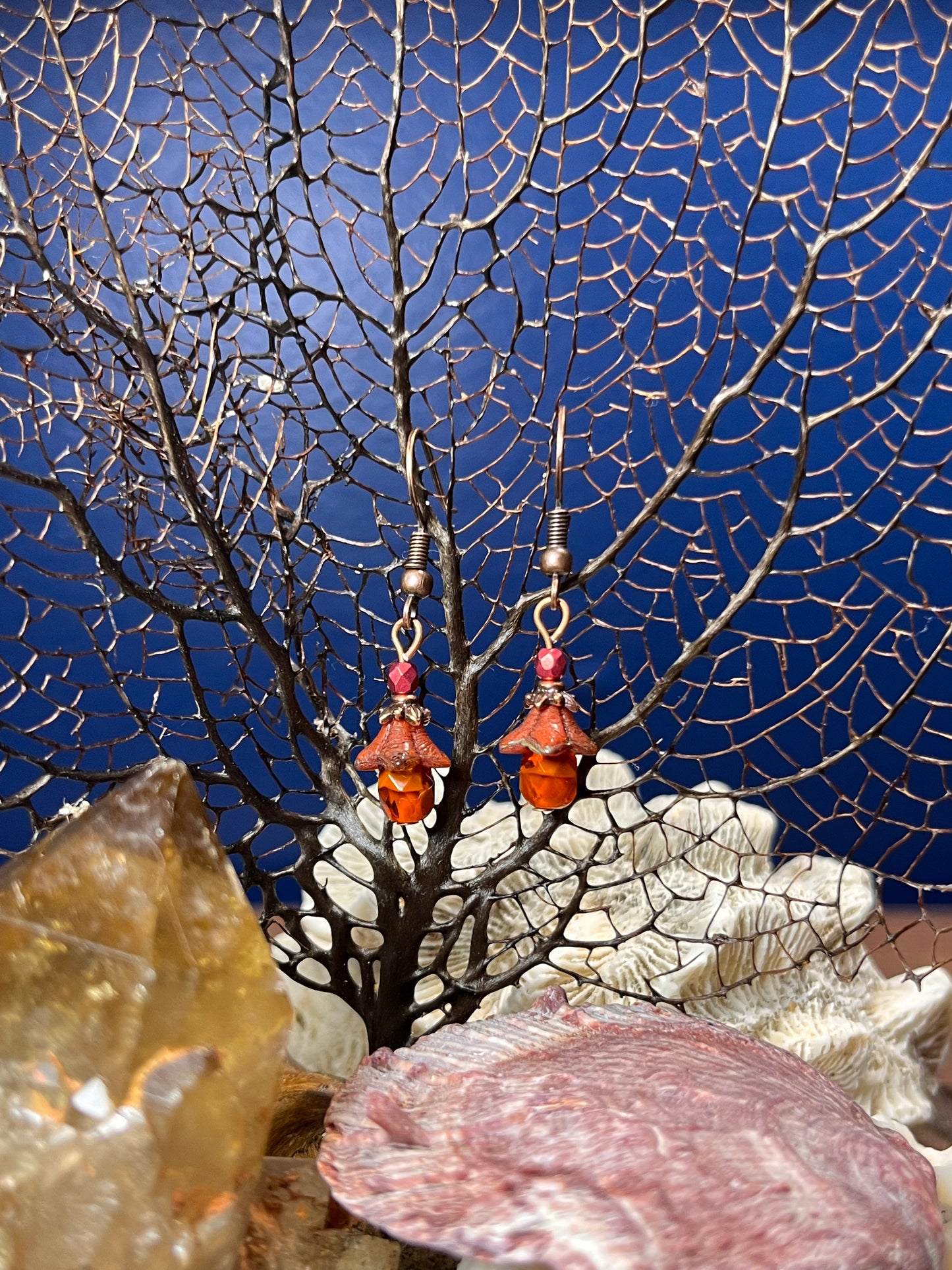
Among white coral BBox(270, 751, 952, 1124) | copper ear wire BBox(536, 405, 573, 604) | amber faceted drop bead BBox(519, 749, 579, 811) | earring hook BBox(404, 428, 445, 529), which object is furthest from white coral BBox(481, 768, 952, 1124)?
earring hook BBox(404, 428, 445, 529)

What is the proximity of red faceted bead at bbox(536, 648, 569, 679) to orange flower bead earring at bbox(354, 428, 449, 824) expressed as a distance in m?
0.10

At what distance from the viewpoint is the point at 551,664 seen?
2.44 ft

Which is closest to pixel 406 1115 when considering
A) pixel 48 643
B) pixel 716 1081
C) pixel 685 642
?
pixel 716 1081

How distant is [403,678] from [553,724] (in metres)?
0.12

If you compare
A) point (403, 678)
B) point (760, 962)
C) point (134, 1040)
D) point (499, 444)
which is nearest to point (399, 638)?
point (403, 678)

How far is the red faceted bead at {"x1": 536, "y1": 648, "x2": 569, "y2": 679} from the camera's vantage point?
75 cm

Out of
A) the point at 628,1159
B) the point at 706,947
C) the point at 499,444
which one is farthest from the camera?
the point at 499,444

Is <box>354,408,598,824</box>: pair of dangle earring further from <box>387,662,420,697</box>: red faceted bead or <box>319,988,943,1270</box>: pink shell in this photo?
<box>319,988,943,1270</box>: pink shell

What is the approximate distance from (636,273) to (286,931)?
34.8 inches

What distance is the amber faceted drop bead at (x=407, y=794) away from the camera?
2.40 ft

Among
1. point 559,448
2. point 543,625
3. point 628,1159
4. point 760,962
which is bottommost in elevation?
point 628,1159

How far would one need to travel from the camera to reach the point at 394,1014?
0.83 m

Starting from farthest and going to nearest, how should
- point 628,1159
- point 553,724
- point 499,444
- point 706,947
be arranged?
point 499,444 < point 706,947 < point 553,724 < point 628,1159

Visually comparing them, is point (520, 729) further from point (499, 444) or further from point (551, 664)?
point (499, 444)
